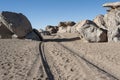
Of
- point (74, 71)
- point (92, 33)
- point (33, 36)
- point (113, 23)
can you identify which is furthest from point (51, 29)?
point (74, 71)

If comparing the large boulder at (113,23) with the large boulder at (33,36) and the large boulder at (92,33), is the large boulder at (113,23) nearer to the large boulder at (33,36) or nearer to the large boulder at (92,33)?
the large boulder at (92,33)

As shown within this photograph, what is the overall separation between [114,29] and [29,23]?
1312 cm

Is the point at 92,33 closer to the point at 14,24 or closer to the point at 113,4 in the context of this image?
the point at 14,24

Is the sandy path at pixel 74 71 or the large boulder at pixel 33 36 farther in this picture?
the large boulder at pixel 33 36

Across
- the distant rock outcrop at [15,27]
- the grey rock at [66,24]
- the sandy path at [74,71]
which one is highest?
the grey rock at [66,24]

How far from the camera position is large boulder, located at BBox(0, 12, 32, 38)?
36.9 metres

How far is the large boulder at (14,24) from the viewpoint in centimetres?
3691

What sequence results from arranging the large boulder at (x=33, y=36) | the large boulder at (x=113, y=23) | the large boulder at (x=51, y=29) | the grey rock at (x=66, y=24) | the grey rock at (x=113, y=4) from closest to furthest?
the large boulder at (x=113, y=23)
the large boulder at (x=33, y=36)
the grey rock at (x=113, y=4)
the grey rock at (x=66, y=24)
the large boulder at (x=51, y=29)

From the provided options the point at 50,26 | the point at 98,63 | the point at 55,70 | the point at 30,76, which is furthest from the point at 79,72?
the point at 50,26

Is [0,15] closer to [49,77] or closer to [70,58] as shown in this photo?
[70,58]

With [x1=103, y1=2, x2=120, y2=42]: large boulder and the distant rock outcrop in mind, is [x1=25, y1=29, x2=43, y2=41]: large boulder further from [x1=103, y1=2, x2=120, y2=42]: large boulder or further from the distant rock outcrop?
[x1=103, y1=2, x2=120, y2=42]: large boulder

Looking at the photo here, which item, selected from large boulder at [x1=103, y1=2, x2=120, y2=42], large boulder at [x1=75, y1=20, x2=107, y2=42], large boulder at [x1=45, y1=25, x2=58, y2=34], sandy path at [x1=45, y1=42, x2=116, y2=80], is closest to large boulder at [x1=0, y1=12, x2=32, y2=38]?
large boulder at [x1=75, y1=20, x2=107, y2=42]

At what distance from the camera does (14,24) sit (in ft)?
121

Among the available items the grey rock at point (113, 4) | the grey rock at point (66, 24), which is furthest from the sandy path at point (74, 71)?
the grey rock at point (66, 24)
